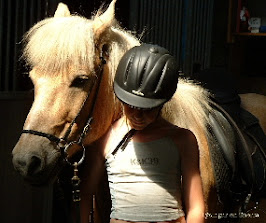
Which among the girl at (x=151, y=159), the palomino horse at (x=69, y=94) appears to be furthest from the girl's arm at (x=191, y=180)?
the palomino horse at (x=69, y=94)

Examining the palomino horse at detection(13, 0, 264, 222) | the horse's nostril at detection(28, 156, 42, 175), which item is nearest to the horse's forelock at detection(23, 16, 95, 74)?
the palomino horse at detection(13, 0, 264, 222)

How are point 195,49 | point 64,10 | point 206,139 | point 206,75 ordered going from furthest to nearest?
1. point 195,49
2. point 206,75
3. point 206,139
4. point 64,10

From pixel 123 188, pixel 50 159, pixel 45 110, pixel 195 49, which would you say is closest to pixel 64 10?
pixel 45 110

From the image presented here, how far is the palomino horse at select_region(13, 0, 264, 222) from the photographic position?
6.53 ft

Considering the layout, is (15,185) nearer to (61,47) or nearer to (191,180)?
(61,47)

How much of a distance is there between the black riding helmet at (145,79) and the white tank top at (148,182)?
0.60 ft

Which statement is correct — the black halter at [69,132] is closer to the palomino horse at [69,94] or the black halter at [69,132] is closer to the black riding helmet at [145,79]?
the palomino horse at [69,94]

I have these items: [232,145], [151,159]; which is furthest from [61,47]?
[232,145]

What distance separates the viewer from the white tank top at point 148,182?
6.29ft

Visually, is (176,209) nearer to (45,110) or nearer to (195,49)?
(45,110)

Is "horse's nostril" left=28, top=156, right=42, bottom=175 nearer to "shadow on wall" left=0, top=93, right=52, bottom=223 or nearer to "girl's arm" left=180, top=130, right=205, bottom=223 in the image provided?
"girl's arm" left=180, top=130, right=205, bottom=223

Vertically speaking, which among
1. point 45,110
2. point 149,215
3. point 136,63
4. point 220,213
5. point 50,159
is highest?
point 136,63

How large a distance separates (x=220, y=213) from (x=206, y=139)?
43cm

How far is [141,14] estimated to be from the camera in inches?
171
